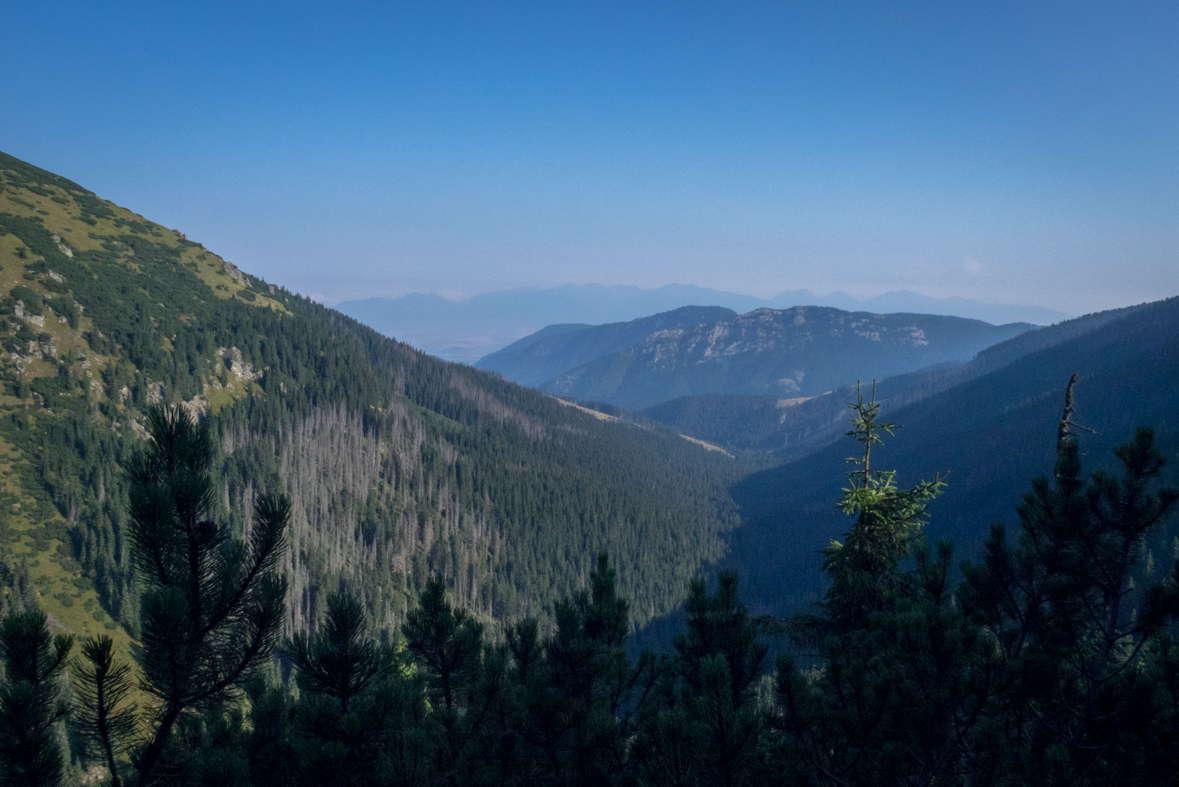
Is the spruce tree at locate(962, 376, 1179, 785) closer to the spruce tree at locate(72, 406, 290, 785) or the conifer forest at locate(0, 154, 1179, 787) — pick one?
the conifer forest at locate(0, 154, 1179, 787)

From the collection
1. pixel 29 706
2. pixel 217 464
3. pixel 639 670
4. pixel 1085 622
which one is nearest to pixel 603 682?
pixel 639 670

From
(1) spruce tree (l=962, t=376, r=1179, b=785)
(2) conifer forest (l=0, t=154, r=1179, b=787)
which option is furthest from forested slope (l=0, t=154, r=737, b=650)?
(1) spruce tree (l=962, t=376, r=1179, b=785)

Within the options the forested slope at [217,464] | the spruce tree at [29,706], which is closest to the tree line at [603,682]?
the spruce tree at [29,706]

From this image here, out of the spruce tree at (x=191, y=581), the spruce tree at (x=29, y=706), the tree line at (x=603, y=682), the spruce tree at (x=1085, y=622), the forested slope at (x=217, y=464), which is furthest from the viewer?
the forested slope at (x=217, y=464)

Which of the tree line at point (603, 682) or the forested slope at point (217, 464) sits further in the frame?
the forested slope at point (217, 464)

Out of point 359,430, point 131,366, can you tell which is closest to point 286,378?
point 359,430

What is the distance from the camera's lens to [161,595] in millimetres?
5410

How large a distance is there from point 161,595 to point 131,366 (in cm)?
17372

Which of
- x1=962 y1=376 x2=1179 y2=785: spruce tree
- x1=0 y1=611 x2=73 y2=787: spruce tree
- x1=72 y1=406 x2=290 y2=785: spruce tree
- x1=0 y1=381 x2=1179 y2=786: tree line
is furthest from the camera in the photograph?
x1=962 y1=376 x2=1179 y2=785: spruce tree

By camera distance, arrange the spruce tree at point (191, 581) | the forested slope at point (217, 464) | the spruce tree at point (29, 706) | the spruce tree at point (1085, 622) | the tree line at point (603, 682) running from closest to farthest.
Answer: the spruce tree at point (29, 706)
the spruce tree at point (191, 581)
the tree line at point (603, 682)
the spruce tree at point (1085, 622)
the forested slope at point (217, 464)

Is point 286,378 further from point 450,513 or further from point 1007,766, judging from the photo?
point 1007,766

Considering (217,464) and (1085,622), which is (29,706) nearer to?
(1085,622)

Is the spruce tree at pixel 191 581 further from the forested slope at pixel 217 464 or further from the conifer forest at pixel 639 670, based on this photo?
the forested slope at pixel 217 464

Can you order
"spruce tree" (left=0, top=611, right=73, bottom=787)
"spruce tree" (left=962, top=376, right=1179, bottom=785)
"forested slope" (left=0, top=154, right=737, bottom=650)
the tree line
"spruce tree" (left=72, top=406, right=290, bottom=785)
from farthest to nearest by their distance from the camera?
1. "forested slope" (left=0, top=154, right=737, bottom=650)
2. "spruce tree" (left=962, top=376, right=1179, bottom=785)
3. the tree line
4. "spruce tree" (left=72, top=406, right=290, bottom=785)
5. "spruce tree" (left=0, top=611, right=73, bottom=787)
